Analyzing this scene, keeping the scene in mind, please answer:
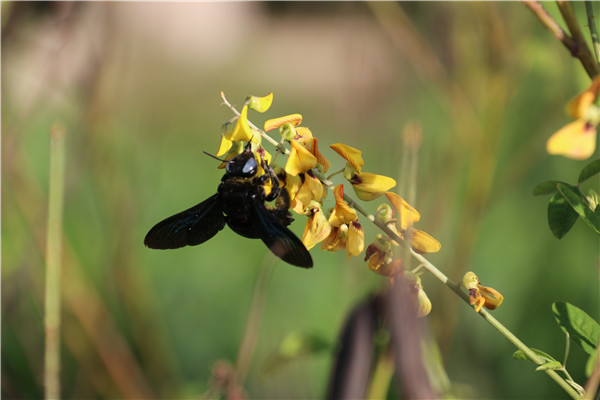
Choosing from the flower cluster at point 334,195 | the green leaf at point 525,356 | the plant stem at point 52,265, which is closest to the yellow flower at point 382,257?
the flower cluster at point 334,195

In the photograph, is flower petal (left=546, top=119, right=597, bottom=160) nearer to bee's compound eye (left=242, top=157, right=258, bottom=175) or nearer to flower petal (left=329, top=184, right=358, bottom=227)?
flower petal (left=329, top=184, right=358, bottom=227)

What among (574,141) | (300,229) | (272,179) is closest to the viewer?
(574,141)

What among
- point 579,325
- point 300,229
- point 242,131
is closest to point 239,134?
point 242,131

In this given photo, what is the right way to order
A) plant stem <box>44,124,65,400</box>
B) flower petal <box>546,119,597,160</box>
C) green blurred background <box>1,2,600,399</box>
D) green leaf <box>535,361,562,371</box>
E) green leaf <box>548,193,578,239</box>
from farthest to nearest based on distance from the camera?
green blurred background <box>1,2,600,399</box>
plant stem <box>44,124,65,400</box>
green leaf <box>548,193,578,239</box>
green leaf <box>535,361,562,371</box>
flower petal <box>546,119,597,160</box>

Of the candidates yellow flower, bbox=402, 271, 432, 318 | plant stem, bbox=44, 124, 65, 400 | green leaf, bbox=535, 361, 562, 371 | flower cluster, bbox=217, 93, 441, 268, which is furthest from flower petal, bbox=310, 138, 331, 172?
plant stem, bbox=44, 124, 65, 400

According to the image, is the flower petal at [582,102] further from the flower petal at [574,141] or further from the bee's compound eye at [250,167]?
the bee's compound eye at [250,167]

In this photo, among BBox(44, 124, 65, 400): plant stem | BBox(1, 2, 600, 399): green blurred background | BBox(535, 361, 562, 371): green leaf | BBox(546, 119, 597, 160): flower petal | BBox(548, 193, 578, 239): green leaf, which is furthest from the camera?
BBox(1, 2, 600, 399): green blurred background

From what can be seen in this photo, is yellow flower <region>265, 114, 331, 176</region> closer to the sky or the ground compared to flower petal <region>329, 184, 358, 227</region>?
closer to the sky

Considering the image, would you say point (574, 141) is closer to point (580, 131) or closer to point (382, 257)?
point (580, 131)
